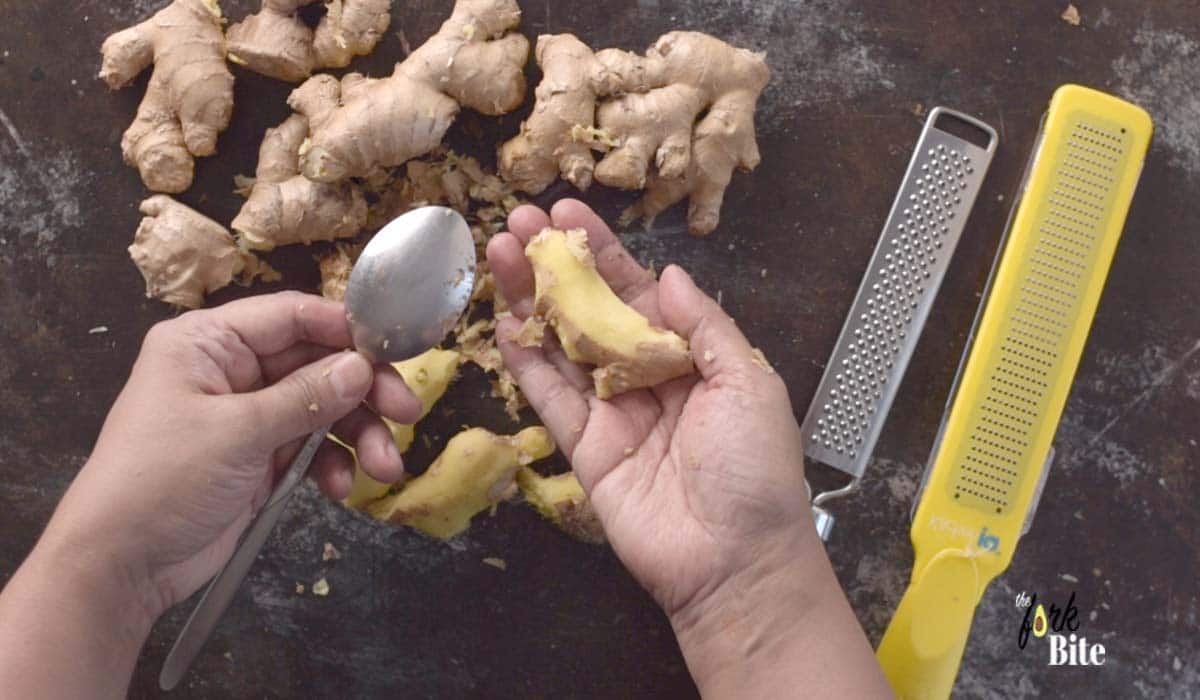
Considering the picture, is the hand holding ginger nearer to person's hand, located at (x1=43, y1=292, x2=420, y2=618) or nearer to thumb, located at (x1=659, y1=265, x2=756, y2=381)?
thumb, located at (x1=659, y1=265, x2=756, y2=381)

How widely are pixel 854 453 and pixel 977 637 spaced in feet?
1.46

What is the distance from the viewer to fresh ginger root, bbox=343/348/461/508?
1656mm

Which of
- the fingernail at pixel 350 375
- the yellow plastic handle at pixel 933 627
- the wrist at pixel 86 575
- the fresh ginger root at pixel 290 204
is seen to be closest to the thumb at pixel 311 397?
the fingernail at pixel 350 375

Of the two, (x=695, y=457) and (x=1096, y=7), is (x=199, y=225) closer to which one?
(x=695, y=457)

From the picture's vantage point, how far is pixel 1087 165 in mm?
1658

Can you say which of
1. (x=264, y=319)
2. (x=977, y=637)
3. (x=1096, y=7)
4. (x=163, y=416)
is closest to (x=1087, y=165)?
(x=1096, y=7)

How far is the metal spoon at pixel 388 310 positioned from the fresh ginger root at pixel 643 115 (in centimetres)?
27

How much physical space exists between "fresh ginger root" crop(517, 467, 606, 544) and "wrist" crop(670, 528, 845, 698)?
369mm

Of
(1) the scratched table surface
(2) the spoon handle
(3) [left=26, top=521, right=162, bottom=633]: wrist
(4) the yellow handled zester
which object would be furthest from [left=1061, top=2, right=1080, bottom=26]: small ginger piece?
(3) [left=26, top=521, right=162, bottom=633]: wrist

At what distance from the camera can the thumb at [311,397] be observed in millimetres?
1249

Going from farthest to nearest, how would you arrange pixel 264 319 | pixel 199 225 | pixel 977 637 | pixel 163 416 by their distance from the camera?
pixel 977 637
pixel 199 225
pixel 264 319
pixel 163 416

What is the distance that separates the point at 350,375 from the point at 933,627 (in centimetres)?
110

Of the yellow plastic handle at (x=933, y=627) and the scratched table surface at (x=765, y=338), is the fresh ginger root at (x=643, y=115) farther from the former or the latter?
the yellow plastic handle at (x=933, y=627)

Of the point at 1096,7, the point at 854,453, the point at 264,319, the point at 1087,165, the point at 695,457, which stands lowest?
the point at 854,453
